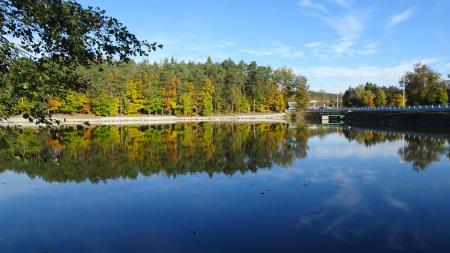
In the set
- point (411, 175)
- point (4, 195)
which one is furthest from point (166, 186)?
point (411, 175)

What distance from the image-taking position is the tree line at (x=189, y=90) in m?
91.4

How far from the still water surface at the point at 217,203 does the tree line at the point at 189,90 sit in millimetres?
60990

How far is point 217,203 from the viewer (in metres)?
14.8

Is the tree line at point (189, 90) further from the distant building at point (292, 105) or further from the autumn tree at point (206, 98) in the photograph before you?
the distant building at point (292, 105)

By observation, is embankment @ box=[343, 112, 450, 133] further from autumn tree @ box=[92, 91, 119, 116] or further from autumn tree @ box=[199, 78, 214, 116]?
autumn tree @ box=[92, 91, 119, 116]

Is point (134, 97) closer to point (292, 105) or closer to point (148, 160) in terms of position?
point (292, 105)

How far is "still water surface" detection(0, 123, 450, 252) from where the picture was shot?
A: 10.4 m

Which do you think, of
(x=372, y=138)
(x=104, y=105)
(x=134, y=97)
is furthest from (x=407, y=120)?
(x=104, y=105)

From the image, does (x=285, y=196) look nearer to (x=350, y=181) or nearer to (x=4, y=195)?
(x=350, y=181)

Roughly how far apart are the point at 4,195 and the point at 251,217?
35.6 ft

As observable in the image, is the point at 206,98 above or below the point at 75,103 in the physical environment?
above

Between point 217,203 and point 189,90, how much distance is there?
90.9m

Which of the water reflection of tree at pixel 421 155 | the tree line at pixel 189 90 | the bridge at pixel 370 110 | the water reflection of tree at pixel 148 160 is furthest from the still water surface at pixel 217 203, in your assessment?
the tree line at pixel 189 90

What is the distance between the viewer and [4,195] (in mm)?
16609
